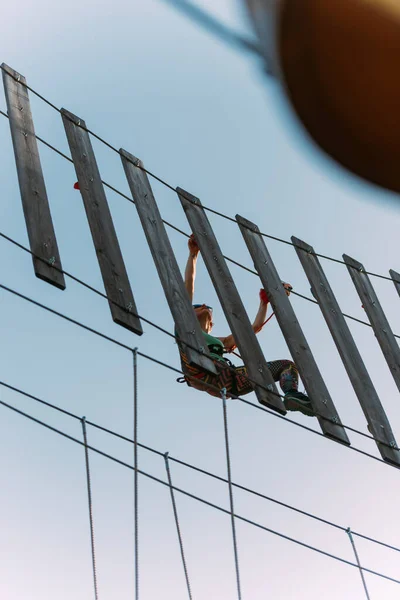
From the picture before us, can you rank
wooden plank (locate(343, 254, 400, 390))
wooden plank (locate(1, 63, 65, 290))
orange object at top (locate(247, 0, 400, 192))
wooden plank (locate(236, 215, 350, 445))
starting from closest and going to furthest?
orange object at top (locate(247, 0, 400, 192)), wooden plank (locate(1, 63, 65, 290)), wooden plank (locate(236, 215, 350, 445)), wooden plank (locate(343, 254, 400, 390))

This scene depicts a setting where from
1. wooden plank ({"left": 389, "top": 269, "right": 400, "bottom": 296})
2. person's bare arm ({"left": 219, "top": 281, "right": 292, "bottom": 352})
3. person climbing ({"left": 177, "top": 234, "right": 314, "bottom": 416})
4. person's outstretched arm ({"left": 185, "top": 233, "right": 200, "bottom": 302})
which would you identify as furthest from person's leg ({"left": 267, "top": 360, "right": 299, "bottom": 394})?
wooden plank ({"left": 389, "top": 269, "right": 400, "bottom": 296})

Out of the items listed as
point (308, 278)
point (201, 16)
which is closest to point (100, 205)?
point (308, 278)

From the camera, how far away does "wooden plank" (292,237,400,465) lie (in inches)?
168

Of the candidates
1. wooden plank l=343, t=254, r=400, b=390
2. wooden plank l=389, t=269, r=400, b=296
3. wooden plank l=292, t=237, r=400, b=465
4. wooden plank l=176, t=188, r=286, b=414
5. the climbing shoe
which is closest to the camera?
wooden plank l=176, t=188, r=286, b=414

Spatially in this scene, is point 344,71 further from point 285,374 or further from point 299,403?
point 285,374

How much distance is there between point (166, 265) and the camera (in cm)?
414

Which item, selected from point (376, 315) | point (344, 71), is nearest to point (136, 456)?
point (376, 315)

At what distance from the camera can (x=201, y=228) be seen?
4.64m

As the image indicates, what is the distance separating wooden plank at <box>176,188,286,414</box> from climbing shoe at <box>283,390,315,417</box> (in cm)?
39

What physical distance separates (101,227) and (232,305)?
0.81 metres

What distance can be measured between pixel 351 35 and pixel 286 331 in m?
3.27

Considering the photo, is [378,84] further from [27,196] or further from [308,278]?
[308,278]

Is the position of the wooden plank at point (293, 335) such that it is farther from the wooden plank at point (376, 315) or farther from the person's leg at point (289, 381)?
the wooden plank at point (376, 315)

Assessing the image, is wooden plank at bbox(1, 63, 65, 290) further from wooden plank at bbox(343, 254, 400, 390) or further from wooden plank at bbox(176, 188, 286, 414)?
wooden plank at bbox(343, 254, 400, 390)
